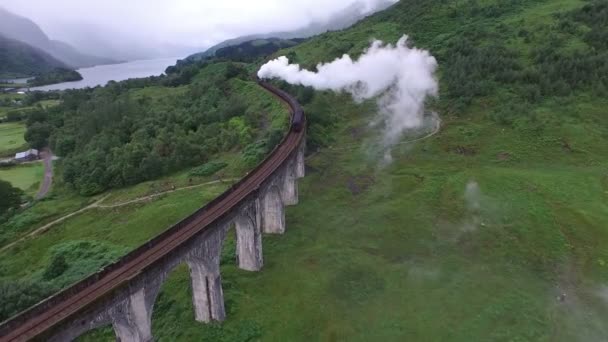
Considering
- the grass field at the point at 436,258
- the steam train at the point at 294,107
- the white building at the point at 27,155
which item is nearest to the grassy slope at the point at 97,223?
the steam train at the point at 294,107

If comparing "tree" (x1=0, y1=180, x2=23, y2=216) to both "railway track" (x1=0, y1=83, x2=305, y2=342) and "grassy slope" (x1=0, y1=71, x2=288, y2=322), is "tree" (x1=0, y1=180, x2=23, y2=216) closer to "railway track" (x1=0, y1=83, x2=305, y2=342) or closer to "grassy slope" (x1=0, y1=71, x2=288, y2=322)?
"grassy slope" (x1=0, y1=71, x2=288, y2=322)

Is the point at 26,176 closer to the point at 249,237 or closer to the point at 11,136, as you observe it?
the point at 11,136

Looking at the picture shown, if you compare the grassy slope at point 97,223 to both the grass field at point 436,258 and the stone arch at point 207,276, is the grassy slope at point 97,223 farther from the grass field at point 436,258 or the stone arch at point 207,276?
the stone arch at point 207,276

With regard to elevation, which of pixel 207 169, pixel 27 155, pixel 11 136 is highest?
pixel 11 136

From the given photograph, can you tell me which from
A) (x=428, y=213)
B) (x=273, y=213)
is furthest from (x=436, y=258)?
(x=273, y=213)

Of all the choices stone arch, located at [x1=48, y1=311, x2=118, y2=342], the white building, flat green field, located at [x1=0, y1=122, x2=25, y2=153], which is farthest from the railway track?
flat green field, located at [x1=0, y1=122, x2=25, y2=153]

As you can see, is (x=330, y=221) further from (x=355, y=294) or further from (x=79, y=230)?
(x=79, y=230)

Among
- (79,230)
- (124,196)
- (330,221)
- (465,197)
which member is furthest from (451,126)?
(79,230)
